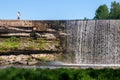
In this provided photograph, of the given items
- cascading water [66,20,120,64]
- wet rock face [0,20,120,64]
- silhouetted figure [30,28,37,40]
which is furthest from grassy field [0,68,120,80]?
silhouetted figure [30,28,37,40]

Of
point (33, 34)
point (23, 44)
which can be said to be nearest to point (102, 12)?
point (33, 34)

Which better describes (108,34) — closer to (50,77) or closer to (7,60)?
(7,60)

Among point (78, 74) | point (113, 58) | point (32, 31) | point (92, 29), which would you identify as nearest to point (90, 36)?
point (92, 29)

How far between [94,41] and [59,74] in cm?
2045

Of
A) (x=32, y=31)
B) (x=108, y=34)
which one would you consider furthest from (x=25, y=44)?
(x=108, y=34)

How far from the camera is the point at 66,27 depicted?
26922mm

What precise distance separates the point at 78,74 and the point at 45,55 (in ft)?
64.9

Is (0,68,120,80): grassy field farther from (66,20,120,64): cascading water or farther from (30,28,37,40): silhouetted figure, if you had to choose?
(30,28,37,40): silhouetted figure

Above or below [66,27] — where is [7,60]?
below

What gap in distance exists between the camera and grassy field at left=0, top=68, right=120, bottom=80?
19.6ft

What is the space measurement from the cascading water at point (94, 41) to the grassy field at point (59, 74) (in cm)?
1932

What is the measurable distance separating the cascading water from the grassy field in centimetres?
1932

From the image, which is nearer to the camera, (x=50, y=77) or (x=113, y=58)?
(x=50, y=77)

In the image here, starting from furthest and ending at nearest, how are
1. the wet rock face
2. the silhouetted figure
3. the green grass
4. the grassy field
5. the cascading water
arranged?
the silhouetted figure
the green grass
the wet rock face
the cascading water
the grassy field
